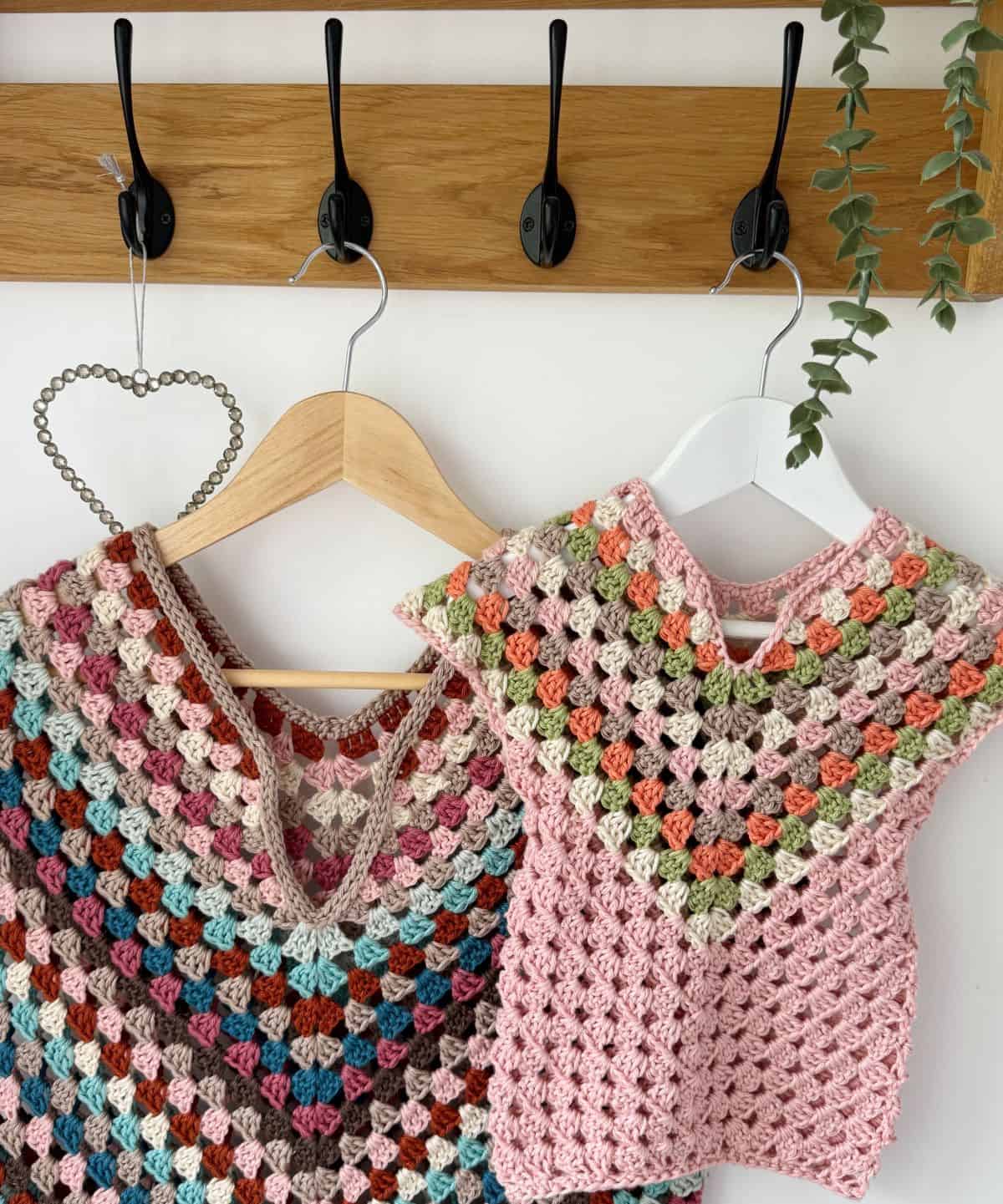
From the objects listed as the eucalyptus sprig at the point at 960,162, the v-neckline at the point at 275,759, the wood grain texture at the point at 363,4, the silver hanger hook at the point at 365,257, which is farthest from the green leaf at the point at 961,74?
the v-neckline at the point at 275,759

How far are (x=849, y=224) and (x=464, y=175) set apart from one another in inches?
12.6

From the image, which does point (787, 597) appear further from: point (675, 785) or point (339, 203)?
point (339, 203)

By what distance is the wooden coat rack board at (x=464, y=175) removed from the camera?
A: 868 millimetres

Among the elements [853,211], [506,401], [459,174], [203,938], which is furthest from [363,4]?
[203,938]

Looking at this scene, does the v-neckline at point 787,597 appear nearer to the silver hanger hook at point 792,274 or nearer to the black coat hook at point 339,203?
the silver hanger hook at point 792,274

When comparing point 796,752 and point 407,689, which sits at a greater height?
point 407,689

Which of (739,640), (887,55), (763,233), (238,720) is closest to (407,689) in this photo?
(238,720)

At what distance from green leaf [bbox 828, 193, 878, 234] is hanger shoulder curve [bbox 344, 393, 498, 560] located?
351 mm

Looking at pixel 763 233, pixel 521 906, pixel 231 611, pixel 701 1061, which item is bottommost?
pixel 701 1061

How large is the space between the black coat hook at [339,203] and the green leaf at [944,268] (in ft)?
1.47

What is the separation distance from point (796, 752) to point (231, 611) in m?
0.52

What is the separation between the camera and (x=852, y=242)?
29.4 inches

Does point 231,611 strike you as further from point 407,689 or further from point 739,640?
point 739,640

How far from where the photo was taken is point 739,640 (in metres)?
0.90
